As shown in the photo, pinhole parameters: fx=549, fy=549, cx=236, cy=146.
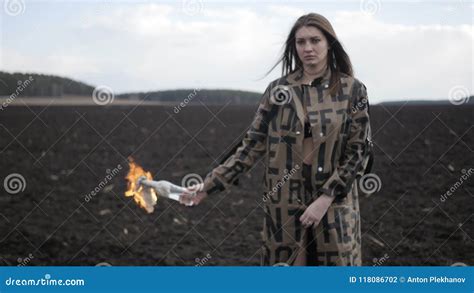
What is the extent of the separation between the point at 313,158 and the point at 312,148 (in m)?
0.05

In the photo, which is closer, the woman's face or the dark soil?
the woman's face

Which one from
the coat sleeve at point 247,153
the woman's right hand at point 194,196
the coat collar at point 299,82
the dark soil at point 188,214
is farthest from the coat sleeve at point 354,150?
the dark soil at point 188,214

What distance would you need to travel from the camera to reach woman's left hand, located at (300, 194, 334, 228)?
8.39 feet

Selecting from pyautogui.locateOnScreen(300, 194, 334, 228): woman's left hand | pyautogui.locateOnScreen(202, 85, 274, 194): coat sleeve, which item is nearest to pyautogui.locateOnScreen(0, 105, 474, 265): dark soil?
pyautogui.locateOnScreen(202, 85, 274, 194): coat sleeve

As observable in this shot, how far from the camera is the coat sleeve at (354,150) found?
8.31 feet

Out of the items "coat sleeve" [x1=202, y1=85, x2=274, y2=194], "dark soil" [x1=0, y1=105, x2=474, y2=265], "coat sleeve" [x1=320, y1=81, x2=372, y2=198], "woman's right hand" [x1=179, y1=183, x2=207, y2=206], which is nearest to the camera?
"coat sleeve" [x1=320, y1=81, x2=372, y2=198]

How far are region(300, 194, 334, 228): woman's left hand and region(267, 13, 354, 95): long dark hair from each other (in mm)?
495

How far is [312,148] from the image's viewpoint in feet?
8.50

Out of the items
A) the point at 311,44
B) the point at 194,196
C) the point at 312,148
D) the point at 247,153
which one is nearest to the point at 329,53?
the point at 311,44

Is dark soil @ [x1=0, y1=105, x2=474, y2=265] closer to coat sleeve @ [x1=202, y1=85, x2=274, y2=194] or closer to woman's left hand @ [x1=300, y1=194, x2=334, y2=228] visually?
coat sleeve @ [x1=202, y1=85, x2=274, y2=194]

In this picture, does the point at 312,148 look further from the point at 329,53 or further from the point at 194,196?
the point at 194,196

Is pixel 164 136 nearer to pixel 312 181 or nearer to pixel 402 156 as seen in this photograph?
pixel 402 156

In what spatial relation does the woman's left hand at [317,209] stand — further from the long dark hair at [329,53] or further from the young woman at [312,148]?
the long dark hair at [329,53]
